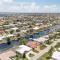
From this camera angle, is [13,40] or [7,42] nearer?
[7,42]

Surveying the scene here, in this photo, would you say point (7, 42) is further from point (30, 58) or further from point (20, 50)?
point (30, 58)

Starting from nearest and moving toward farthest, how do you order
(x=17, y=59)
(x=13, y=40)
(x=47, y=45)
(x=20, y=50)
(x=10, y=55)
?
(x=17, y=59) → (x=10, y=55) → (x=20, y=50) → (x=47, y=45) → (x=13, y=40)

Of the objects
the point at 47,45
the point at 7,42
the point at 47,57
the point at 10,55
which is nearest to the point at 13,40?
the point at 7,42

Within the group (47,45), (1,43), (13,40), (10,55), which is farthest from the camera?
(13,40)

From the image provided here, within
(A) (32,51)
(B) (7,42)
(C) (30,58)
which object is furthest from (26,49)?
(B) (7,42)

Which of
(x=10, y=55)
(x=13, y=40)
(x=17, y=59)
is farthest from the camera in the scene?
(x=13, y=40)

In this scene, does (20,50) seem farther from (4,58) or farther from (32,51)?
(4,58)

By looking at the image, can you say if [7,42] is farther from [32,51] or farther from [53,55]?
[53,55]

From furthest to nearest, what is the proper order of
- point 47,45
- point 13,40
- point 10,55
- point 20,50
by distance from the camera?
point 13,40
point 47,45
point 20,50
point 10,55

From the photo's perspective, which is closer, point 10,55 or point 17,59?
point 17,59
